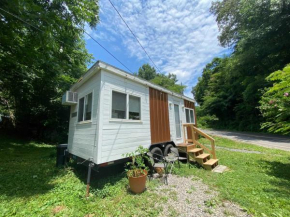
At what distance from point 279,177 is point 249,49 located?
13404 mm

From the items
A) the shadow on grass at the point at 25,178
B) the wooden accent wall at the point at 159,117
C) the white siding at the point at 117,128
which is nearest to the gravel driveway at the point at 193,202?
the white siding at the point at 117,128

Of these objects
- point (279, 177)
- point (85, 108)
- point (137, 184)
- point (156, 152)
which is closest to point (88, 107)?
point (85, 108)

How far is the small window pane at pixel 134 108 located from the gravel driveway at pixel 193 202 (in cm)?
219

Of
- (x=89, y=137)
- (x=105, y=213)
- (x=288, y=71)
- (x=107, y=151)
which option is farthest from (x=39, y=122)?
(x=288, y=71)

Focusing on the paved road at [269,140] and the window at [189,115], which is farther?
the window at [189,115]

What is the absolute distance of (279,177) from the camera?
3.91m

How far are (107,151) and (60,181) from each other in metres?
1.75

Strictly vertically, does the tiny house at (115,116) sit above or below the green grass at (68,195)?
above

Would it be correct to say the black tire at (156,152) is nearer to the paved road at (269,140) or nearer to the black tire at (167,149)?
the black tire at (167,149)

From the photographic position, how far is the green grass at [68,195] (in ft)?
8.23

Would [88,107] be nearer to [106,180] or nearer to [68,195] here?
[106,180]

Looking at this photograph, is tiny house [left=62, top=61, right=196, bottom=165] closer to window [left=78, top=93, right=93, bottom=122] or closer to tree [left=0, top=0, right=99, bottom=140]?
window [left=78, top=93, right=93, bottom=122]

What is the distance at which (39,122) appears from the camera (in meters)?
10.6

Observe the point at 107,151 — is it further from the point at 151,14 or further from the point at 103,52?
the point at 151,14
